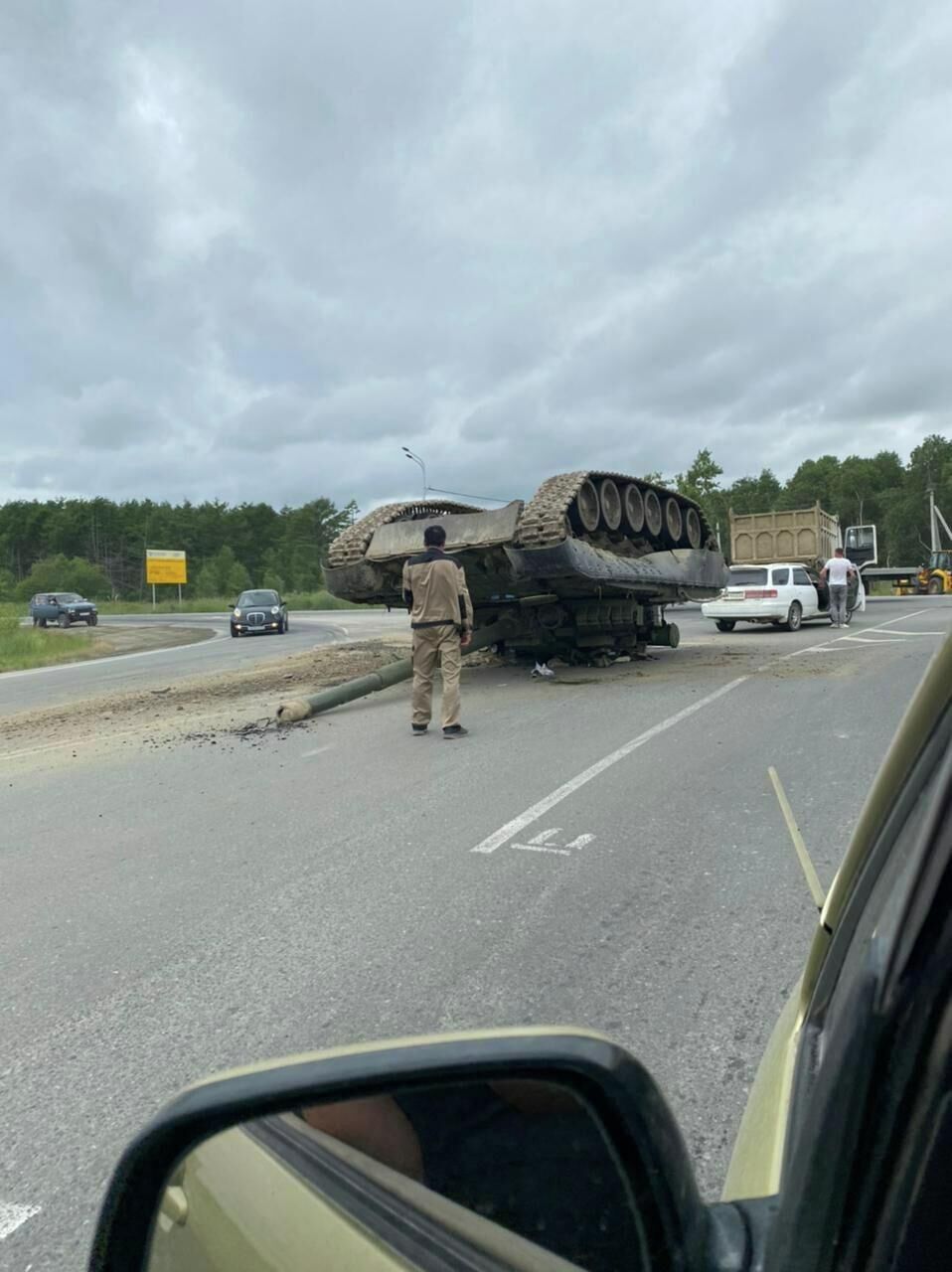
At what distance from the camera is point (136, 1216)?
1.05m

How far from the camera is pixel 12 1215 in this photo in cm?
221

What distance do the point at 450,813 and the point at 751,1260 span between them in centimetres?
478

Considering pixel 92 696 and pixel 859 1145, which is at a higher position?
pixel 859 1145

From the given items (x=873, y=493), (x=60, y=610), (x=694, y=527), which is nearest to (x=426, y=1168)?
(x=694, y=527)

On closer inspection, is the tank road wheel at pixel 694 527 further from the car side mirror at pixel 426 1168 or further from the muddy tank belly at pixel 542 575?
the car side mirror at pixel 426 1168

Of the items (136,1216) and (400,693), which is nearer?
(136,1216)

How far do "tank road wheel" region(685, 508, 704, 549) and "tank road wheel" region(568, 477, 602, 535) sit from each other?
3.28m

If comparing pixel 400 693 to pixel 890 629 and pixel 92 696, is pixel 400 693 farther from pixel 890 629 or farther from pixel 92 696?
pixel 890 629

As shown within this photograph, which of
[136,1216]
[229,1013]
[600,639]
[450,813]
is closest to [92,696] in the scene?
[600,639]

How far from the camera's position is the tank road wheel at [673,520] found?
14.2m

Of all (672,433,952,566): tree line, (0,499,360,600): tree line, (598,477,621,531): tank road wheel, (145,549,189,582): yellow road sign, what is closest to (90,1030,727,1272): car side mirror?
(598,477,621,531): tank road wheel

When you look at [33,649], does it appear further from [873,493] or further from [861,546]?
[873,493]

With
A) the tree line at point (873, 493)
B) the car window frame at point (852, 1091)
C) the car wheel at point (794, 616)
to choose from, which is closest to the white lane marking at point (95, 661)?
the car wheel at point (794, 616)

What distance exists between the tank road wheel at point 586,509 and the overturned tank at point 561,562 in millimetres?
15
